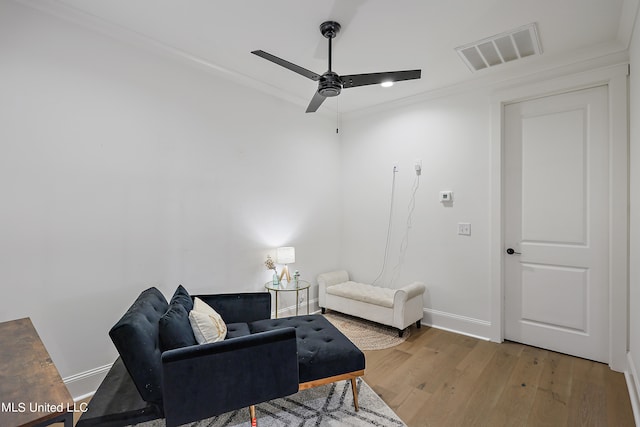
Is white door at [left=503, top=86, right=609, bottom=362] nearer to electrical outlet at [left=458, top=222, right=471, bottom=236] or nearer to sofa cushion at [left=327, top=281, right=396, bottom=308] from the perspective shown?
electrical outlet at [left=458, top=222, right=471, bottom=236]

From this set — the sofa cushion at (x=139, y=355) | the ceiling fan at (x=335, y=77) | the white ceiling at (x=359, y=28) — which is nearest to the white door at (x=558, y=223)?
the white ceiling at (x=359, y=28)

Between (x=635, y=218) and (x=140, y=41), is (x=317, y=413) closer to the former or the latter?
(x=635, y=218)

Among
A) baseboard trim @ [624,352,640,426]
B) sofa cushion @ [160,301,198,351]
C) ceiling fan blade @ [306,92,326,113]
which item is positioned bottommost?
baseboard trim @ [624,352,640,426]

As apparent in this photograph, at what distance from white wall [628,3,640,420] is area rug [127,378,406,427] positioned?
5.14 feet

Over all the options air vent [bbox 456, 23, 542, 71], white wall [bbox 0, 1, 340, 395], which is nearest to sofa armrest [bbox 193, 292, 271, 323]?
white wall [bbox 0, 1, 340, 395]

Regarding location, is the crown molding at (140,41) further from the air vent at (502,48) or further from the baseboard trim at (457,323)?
the baseboard trim at (457,323)

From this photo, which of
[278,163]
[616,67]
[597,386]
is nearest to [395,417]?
[597,386]

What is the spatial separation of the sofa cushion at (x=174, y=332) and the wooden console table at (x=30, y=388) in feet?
1.54

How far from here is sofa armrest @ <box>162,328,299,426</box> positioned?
1517 millimetres

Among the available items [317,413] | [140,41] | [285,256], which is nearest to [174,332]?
[317,413]

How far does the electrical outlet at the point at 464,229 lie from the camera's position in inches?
130

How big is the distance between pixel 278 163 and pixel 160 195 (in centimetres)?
136

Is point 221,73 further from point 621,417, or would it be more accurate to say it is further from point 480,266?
point 621,417

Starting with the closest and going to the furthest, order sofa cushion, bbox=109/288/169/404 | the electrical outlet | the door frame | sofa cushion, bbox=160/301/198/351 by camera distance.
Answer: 1. sofa cushion, bbox=109/288/169/404
2. sofa cushion, bbox=160/301/198/351
3. the door frame
4. the electrical outlet
